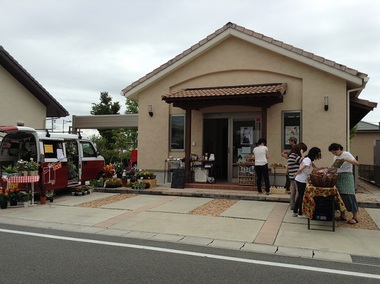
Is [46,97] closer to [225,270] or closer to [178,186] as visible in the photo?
[178,186]

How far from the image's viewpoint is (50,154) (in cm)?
1030

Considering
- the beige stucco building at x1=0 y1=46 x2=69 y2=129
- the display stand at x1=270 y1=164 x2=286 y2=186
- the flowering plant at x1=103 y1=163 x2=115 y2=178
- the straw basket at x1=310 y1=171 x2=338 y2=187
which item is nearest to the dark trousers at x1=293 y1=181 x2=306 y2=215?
the straw basket at x1=310 y1=171 x2=338 y2=187

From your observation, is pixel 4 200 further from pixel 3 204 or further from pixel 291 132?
pixel 291 132

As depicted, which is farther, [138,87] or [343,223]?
[138,87]

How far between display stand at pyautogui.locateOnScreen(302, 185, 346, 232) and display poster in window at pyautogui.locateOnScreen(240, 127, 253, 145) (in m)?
5.46

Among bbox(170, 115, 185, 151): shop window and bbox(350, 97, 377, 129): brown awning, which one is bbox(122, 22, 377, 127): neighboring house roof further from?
bbox(170, 115, 185, 151): shop window

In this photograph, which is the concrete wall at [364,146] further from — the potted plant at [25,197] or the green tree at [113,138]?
the potted plant at [25,197]

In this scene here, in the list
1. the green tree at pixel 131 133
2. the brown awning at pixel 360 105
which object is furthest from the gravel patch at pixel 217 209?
the green tree at pixel 131 133

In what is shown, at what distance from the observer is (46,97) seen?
18.2 metres

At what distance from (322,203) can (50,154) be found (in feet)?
25.8

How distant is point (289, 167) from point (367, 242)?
2528 mm

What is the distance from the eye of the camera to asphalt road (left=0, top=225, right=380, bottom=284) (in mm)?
4199

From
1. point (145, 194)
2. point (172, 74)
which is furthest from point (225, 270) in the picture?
point (172, 74)

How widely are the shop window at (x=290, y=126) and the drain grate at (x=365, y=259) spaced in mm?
6743
